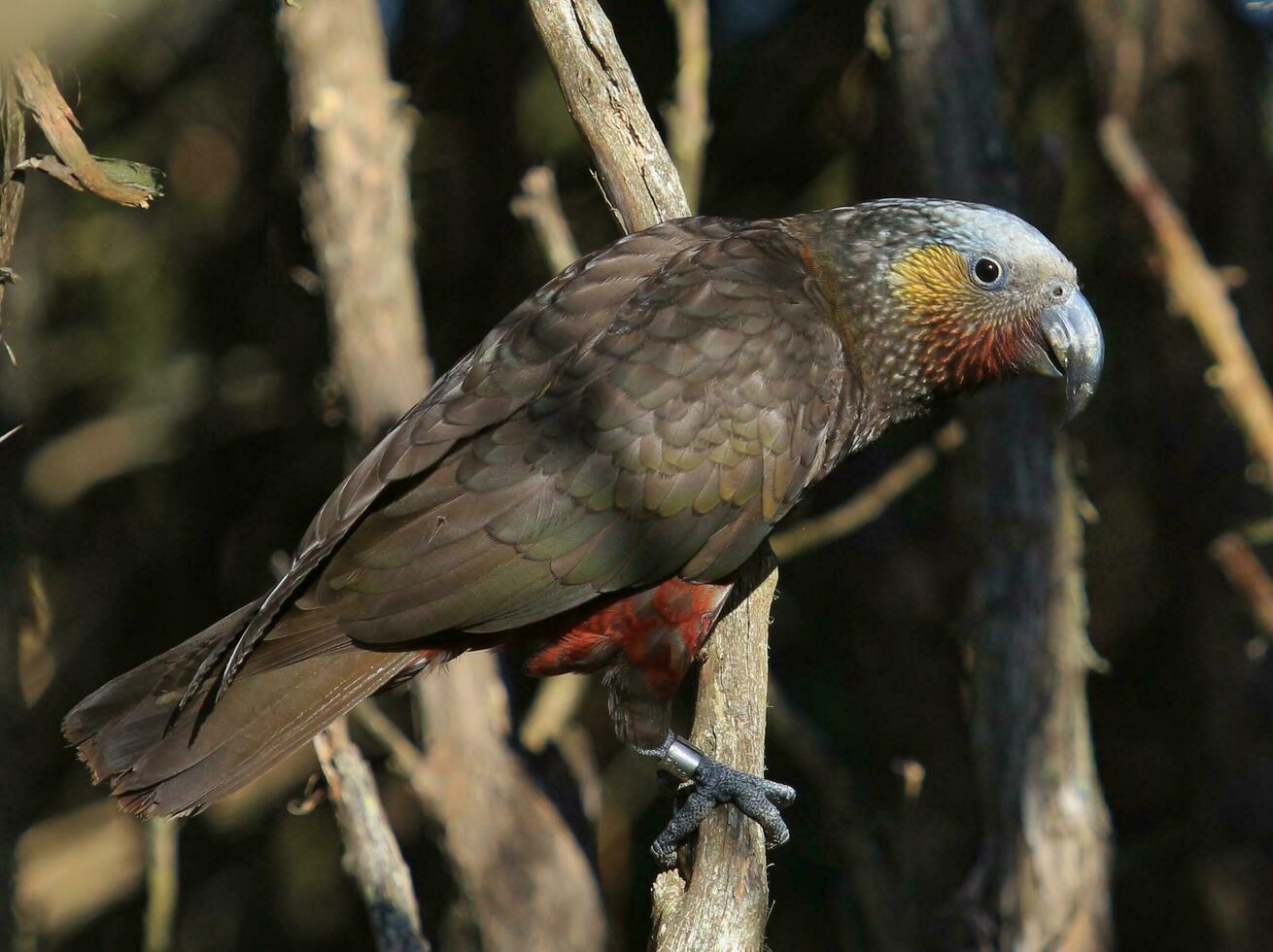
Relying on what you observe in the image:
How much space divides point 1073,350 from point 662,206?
3.88 ft

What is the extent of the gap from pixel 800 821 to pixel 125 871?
3.28 metres

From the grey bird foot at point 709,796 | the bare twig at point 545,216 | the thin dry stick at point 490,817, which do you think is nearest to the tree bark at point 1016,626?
the bare twig at point 545,216

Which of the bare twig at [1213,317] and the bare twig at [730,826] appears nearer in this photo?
the bare twig at [730,826]

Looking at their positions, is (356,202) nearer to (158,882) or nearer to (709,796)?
(709,796)

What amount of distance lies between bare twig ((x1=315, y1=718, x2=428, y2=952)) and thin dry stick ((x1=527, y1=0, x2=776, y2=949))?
971 mm

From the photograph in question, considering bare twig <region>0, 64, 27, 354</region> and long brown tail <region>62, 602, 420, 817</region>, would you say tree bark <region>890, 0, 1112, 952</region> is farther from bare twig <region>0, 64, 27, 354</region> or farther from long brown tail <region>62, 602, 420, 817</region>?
bare twig <region>0, 64, 27, 354</region>

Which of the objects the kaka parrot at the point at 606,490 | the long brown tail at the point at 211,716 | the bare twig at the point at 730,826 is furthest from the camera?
the kaka parrot at the point at 606,490

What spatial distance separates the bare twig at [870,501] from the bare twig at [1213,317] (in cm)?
102

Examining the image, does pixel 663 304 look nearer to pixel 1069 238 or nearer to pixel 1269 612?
pixel 1269 612

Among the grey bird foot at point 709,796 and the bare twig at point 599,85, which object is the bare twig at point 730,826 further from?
the bare twig at point 599,85

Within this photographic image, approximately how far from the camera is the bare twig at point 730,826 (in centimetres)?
319

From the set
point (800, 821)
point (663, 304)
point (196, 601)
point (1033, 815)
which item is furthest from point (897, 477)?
point (196, 601)

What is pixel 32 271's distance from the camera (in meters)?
6.00

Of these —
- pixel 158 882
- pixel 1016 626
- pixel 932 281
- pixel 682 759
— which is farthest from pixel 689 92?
pixel 158 882
